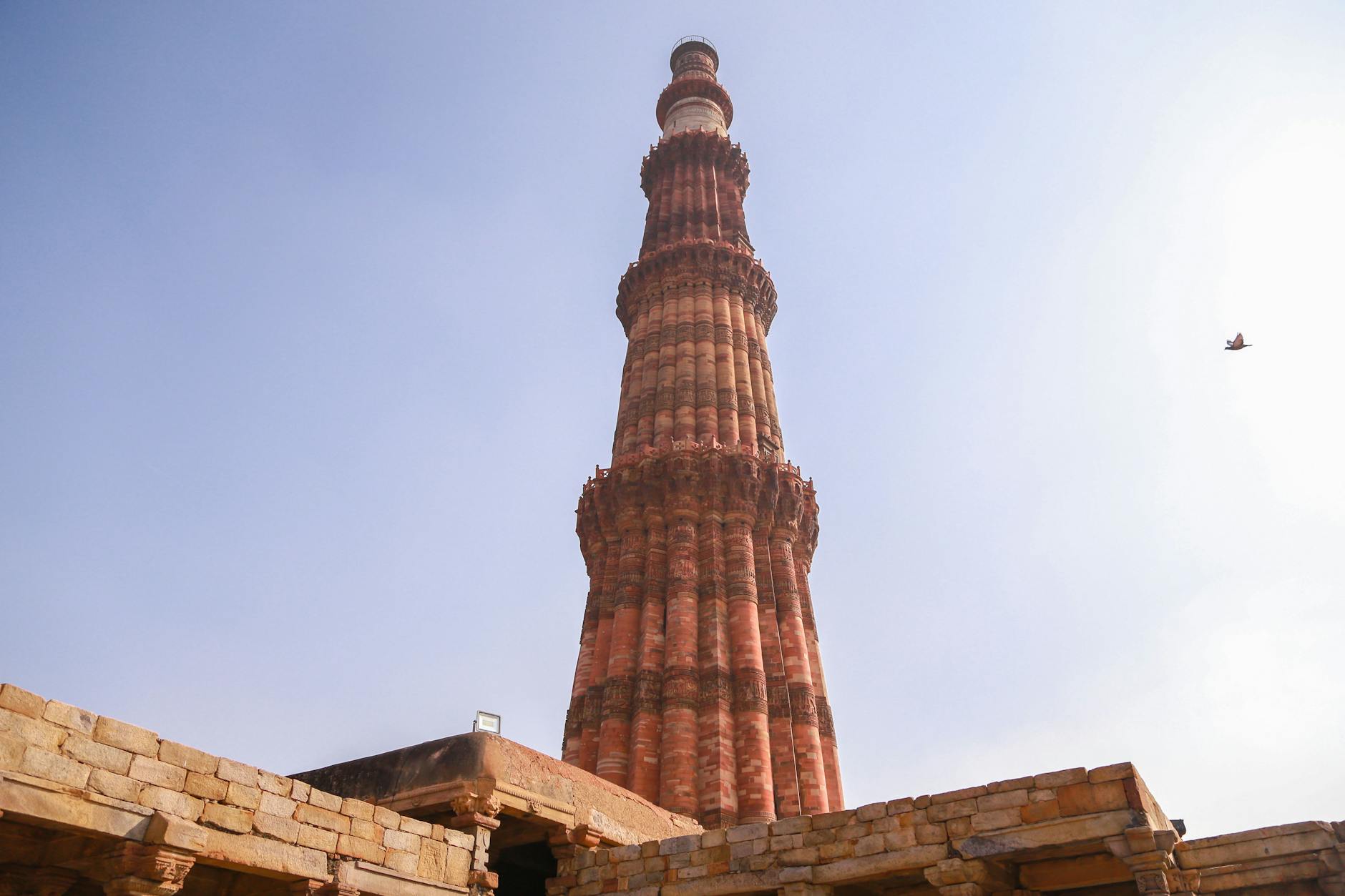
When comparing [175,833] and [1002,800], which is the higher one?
[1002,800]

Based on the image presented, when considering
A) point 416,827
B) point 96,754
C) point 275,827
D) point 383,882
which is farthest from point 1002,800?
point 96,754

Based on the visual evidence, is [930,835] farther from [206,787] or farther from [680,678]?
[680,678]

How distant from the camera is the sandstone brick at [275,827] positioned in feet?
24.4

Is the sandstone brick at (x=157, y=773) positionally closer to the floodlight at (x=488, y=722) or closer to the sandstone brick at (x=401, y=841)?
the sandstone brick at (x=401, y=841)

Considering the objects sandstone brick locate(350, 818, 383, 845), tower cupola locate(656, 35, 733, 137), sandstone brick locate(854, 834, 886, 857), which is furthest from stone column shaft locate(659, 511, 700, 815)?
tower cupola locate(656, 35, 733, 137)

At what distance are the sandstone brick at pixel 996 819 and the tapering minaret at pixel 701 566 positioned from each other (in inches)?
312

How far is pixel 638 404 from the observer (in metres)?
23.4

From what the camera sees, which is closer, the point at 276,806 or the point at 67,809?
the point at 67,809

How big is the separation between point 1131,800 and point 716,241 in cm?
2113

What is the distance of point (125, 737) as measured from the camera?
22.3 feet

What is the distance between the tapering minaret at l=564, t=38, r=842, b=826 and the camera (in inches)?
662

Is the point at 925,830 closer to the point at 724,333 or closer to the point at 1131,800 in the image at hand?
the point at 1131,800

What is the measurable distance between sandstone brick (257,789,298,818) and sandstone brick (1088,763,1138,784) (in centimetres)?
656

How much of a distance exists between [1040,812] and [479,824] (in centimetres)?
513
